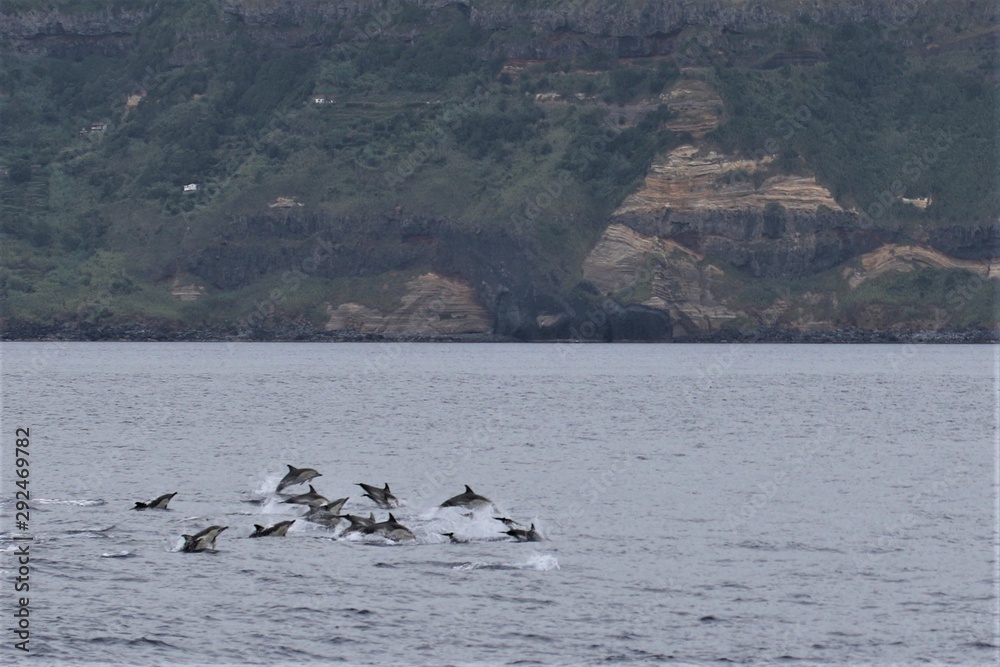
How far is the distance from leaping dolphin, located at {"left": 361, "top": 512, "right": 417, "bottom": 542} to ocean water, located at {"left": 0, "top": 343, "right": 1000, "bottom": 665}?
0.31 meters

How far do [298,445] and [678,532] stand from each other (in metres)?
28.5

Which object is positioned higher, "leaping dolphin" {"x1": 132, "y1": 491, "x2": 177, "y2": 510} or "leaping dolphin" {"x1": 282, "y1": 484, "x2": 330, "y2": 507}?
"leaping dolphin" {"x1": 282, "y1": 484, "x2": 330, "y2": 507}

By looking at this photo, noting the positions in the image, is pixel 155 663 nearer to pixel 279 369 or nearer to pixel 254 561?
pixel 254 561

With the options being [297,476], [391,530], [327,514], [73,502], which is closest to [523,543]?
[391,530]

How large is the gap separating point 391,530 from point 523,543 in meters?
3.18

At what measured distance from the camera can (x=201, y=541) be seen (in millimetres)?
37750

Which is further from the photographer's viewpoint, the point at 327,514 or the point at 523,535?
the point at 327,514

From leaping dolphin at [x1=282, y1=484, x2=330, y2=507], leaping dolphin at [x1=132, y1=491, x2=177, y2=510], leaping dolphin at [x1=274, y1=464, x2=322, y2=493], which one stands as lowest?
leaping dolphin at [x1=132, y1=491, x2=177, y2=510]

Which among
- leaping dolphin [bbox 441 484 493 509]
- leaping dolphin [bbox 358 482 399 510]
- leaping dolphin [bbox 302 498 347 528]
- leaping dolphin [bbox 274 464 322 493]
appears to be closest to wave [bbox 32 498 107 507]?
leaping dolphin [bbox 274 464 322 493]

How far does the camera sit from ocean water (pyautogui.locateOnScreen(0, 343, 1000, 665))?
29953mm

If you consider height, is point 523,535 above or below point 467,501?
below

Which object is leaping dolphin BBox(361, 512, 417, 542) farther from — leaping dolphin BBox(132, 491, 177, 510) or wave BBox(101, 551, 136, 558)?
leaping dolphin BBox(132, 491, 177, 510)

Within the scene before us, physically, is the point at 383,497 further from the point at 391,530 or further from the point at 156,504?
the point at 156,504

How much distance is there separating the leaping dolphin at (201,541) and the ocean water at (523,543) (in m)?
0.41
